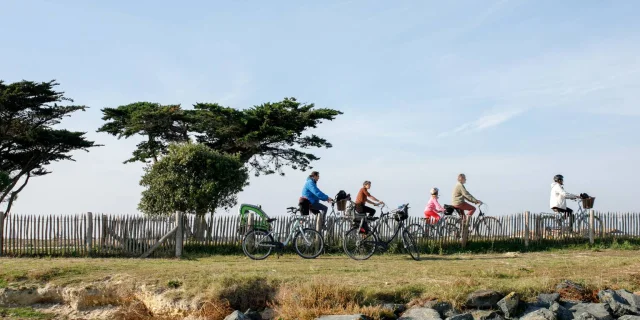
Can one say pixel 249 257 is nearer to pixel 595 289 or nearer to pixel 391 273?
pixel 391 273

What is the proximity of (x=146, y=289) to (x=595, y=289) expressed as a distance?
758 cm

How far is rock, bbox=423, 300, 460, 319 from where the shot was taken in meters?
10.1

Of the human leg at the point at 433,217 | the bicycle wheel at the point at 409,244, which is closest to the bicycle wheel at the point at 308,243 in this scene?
the bicycle wheel at the point at 409,244

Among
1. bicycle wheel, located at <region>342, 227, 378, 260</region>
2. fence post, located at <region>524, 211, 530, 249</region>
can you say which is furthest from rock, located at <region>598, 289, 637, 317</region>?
fence post, located at <region>524, 211, 530, 249</region>

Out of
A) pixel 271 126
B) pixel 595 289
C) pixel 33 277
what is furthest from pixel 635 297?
pixel 271 126

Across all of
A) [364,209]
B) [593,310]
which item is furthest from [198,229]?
[593,310]

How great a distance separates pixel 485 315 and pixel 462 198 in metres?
9.01

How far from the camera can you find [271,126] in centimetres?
3328

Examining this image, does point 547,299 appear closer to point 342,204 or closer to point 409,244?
point 409,244

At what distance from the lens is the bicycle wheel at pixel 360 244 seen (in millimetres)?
15359

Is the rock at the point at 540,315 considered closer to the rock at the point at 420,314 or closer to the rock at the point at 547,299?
the rock at the point at 547,299

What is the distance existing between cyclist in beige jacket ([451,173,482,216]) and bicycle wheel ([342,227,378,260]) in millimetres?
4481

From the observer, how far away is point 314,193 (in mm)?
16156

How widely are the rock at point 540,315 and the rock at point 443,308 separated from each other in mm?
1056
